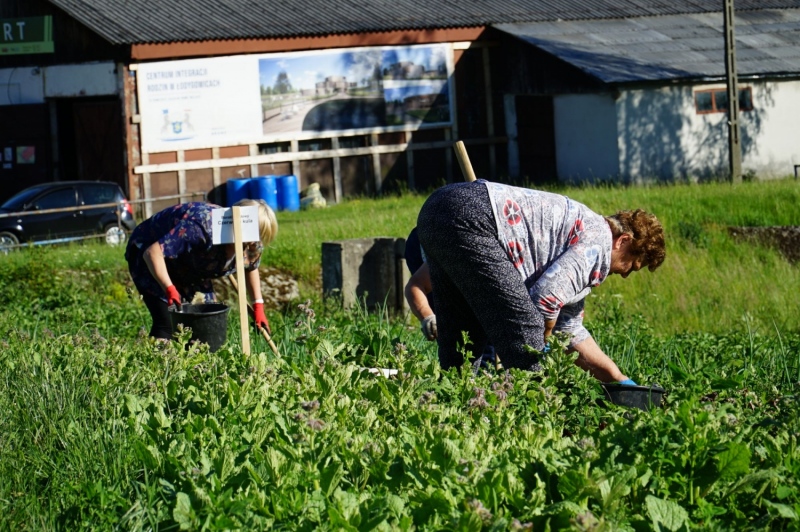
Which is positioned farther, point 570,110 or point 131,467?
point 570,110

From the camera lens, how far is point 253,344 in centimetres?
691

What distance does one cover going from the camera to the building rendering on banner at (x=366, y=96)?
867 inches

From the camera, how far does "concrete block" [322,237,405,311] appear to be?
34.9 feet

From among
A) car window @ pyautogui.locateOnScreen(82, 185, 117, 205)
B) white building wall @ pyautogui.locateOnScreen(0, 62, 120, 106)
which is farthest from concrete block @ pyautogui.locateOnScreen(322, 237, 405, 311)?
white building wall @ pyautogui.locateOnScreen(0, 62, 120, 106)

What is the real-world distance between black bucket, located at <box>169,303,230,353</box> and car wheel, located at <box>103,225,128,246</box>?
39.4 feet

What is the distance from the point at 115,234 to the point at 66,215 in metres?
1.16

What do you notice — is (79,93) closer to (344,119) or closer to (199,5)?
(199,5)

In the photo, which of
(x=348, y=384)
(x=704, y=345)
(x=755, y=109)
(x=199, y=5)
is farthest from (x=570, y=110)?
(x=348, y=384)

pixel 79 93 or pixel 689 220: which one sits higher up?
pixel 79 93

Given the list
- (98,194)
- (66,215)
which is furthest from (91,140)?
(66,215)

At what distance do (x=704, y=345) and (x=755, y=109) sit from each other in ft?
55.4

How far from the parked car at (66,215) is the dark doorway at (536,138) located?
26.7ft

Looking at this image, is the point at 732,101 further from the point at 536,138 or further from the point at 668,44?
the point at 536,138

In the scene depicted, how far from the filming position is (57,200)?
63.3ft
